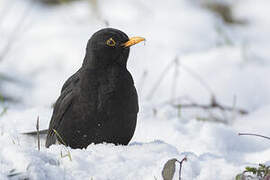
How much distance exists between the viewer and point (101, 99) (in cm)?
437

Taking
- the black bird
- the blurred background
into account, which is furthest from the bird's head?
the blurred background

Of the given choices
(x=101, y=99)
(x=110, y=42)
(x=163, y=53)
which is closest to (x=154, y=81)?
(x=163, y=53)

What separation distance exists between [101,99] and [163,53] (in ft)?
16.6

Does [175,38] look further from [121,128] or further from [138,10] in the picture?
[121,128]

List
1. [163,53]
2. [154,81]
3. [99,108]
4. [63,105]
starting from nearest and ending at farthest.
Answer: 1. [99,108]
2. [63,105]
3. [154,81]
4. [163,53]

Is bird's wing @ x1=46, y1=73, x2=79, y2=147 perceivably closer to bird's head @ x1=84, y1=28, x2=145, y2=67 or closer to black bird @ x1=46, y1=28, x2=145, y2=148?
black bird @ x1=46, y1=28, x2=145, y2=148

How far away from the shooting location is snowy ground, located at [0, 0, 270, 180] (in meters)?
3.59

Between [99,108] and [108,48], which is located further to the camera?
[108,48]

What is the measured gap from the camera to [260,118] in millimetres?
7117

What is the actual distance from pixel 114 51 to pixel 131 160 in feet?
3.83

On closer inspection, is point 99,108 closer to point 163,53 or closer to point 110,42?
point 110,42

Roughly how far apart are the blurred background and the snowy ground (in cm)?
2

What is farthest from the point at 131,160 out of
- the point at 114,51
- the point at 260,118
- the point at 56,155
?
the point at 260,118

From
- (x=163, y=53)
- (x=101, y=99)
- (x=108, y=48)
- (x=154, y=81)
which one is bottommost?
(x=154, y=81)
